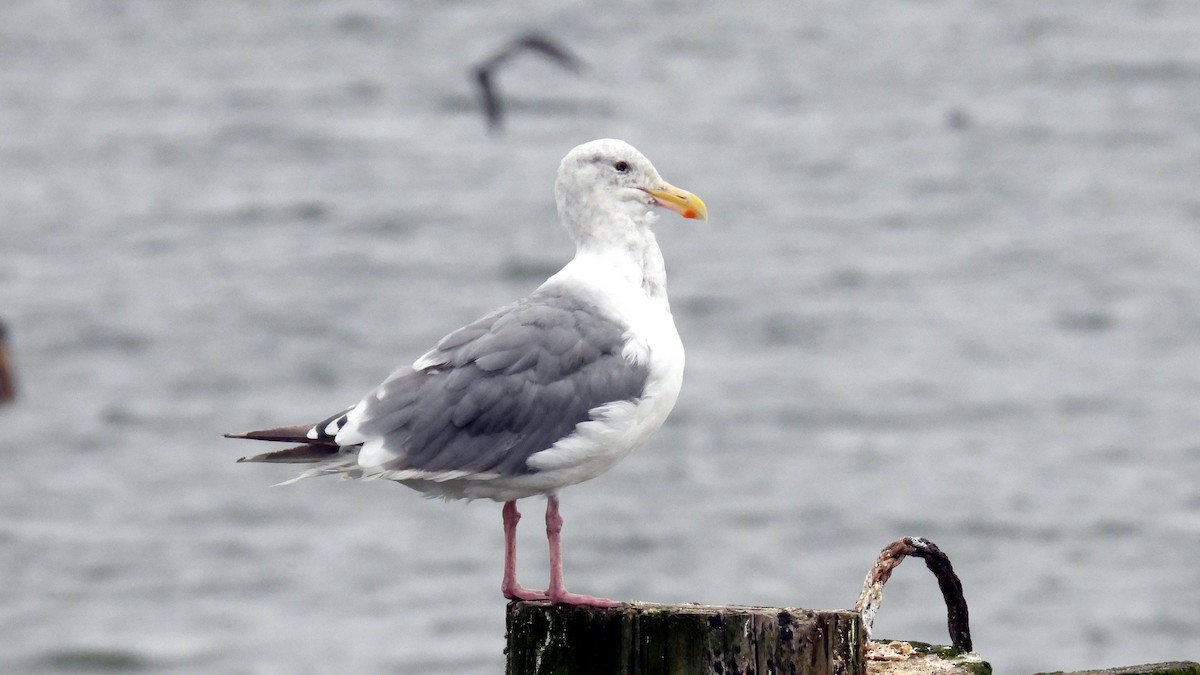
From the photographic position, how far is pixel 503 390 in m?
5.96

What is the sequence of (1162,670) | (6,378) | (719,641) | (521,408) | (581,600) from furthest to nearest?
(6,378) → (521,408) → (581,600) → (719,641) → (1162,670)

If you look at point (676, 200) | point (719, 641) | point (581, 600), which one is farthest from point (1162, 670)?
point (676, 200)

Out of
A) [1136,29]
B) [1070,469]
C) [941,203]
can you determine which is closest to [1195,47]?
[1136,29]

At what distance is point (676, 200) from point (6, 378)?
61.6 feet

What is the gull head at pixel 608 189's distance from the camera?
21.1 ft

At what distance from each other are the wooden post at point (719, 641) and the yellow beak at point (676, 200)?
1.95 meters

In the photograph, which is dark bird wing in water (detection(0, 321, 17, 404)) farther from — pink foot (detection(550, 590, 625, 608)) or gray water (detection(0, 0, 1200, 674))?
pink foot (detection(550, 590, 625, 608))

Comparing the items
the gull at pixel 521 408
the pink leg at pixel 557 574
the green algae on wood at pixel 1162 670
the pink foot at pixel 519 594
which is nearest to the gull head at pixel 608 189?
the gull at pixel 521 408

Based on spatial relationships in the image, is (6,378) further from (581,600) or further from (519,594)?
(581,600)

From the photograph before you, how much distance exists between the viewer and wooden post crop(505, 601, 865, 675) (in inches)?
187

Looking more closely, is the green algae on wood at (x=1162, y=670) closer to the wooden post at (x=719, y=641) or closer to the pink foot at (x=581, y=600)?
the wooden post at (x=719, y=641)

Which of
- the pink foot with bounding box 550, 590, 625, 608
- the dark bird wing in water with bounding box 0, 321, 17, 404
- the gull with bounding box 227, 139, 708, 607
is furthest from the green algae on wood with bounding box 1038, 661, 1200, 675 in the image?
the dark bird wing in water with bounding box 0, 321, 17, 404

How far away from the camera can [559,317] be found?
19.9ft

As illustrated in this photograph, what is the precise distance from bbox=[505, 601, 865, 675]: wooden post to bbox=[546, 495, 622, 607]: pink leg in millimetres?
→ 211
